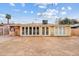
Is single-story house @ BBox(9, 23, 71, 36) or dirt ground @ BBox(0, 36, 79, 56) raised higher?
single-story house @ BBox(9, 23, 71, 36)

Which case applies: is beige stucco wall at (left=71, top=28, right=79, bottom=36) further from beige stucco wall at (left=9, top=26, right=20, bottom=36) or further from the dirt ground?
beige stucco wall at (left=9, top=26, right=20, bottom=36)

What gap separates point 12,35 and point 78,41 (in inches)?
44.9

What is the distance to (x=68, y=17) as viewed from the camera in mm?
4812

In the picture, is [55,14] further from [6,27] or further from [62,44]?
[6,27]

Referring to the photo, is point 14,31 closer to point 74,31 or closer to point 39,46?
point 39,46

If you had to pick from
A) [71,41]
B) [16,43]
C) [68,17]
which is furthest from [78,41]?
[16,43]

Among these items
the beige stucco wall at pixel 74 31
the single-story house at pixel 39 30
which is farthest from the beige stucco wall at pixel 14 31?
the beige stucco wall at pixel 74 31

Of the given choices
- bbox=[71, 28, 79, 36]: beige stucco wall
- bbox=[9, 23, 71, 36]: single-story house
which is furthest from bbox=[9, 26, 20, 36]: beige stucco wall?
bbox=[71, 28, 79, 36]: beige stucco wall

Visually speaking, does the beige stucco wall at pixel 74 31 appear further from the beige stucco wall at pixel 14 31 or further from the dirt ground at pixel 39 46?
the beige stucco wall at pixel 14 31

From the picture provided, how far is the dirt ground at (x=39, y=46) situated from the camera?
4.81 meters

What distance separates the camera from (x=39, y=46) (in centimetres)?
484

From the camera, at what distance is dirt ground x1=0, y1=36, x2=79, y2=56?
4809 mm

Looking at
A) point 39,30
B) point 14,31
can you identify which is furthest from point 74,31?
point 14,31

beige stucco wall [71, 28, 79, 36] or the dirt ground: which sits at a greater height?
beige stucco wall [71, 28, 79, 36]
